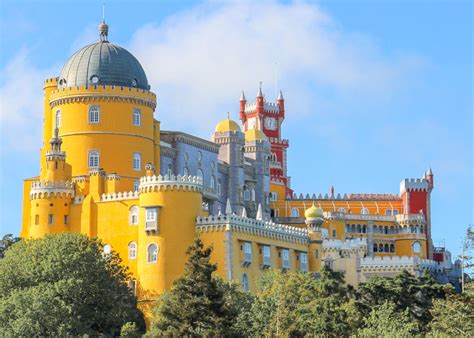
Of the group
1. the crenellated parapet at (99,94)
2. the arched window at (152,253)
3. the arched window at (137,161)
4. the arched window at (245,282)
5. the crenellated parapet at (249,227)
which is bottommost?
the arched window at (245,282)

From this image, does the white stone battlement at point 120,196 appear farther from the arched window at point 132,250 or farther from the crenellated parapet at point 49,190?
the arched window at point 132,250

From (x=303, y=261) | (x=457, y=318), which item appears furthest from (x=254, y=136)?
(x=457, y=318)

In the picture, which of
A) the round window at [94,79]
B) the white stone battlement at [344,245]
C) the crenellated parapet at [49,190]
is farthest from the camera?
the white stone battlement at [344,245]

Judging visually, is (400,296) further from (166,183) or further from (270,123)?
(270,123)

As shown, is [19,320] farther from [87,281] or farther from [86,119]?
[86,119]

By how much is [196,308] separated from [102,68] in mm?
32078

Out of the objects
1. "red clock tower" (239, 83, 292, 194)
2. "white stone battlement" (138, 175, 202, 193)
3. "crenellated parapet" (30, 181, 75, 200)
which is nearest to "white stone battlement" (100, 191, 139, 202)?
"white stone battlement" (138, 175, 202, 193)

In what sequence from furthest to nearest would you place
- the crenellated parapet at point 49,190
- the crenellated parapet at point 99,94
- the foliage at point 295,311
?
the crenellated parapet at point 99,94
the crenellated parapet at point 49,190
the foliage at point 295,311

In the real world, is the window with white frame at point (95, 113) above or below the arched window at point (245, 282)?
above

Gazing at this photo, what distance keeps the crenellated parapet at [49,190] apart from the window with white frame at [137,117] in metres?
8.80

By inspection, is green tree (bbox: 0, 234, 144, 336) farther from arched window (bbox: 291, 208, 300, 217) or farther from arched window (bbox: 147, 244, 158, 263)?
arched window (bbox: 291, 208, 300, 217)

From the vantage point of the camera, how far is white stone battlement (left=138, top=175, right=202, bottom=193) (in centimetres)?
9262

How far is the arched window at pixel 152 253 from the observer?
9156 cm

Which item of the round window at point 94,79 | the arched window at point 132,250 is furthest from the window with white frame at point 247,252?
the round window at point 94,79
